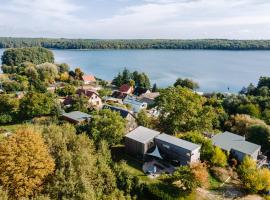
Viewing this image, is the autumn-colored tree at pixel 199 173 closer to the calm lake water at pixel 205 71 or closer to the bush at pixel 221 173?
the bush at pixel 221 173

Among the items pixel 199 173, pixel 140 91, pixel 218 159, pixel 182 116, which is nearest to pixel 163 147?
pixel 218 159

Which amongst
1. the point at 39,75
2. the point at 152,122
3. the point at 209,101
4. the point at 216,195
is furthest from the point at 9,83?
the point at 216,195

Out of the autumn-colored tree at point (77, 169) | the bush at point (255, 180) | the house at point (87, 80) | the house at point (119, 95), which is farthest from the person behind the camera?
the house at point (87, 80)

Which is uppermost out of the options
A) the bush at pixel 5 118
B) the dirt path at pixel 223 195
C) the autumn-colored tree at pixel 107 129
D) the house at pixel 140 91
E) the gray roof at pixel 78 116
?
the autumn-colored tree at pixel 107 129

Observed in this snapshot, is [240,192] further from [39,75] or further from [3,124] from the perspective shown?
[39,75]

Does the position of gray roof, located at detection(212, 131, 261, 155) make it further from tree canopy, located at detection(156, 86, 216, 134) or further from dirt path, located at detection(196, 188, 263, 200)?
dirt path, located at detection(196, 188, 263, 200)

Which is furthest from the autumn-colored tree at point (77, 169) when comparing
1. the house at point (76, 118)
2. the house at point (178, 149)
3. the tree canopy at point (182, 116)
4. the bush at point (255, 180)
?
the bush at point (255, 180)

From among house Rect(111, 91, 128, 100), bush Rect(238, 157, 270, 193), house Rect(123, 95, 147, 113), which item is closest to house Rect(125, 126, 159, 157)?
bush Rect(238, 157, 270, 193)

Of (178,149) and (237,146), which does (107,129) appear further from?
(237,146)
